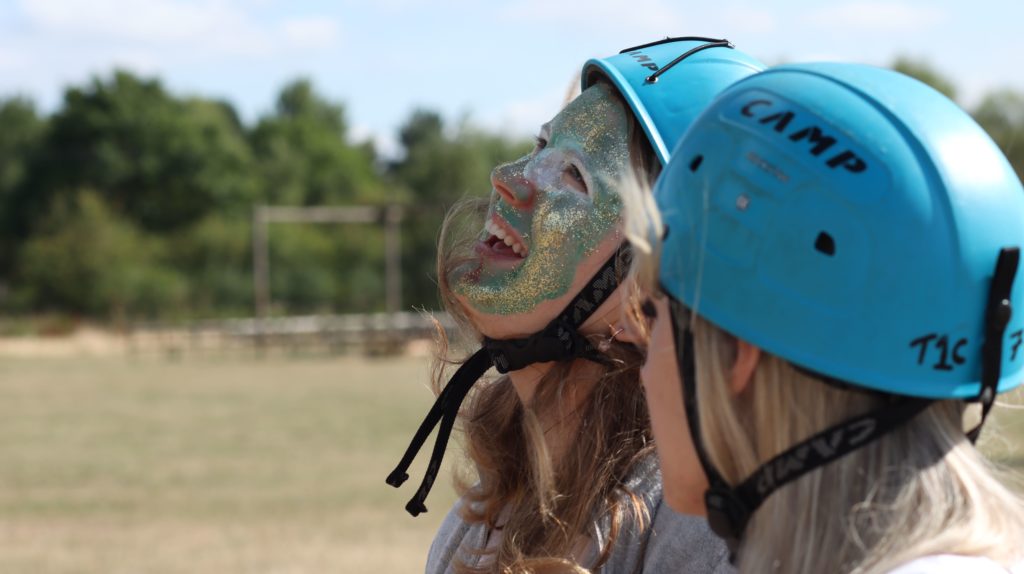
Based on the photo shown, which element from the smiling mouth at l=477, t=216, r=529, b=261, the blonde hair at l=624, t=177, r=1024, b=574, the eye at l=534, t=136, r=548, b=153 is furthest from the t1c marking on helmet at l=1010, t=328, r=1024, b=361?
the eye at l=534, t=136, r=548, b=153

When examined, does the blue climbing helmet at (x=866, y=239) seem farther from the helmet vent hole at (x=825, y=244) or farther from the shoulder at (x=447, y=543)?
the shoulder at (x=447, y=543)

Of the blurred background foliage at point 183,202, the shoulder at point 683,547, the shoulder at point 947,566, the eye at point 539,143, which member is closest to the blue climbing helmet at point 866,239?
the shoulder at point 947,566

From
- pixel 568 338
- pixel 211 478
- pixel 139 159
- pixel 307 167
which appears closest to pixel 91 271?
pixel 139 159

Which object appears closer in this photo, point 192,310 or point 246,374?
point 246,374

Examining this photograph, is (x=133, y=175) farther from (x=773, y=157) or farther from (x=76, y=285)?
(x=773, y=157)

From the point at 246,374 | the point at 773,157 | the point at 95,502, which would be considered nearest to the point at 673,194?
the point at 773,157

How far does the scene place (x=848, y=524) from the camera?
1541 millimetres

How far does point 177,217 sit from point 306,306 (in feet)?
35.0

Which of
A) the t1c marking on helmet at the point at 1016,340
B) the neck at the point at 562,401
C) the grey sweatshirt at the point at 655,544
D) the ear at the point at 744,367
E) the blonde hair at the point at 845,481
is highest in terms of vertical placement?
the t1c marking on helmet at the point at 1016,340

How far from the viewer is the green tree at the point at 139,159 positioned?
210 ft

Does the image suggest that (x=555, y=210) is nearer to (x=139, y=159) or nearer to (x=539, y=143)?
(x=539, y=143)

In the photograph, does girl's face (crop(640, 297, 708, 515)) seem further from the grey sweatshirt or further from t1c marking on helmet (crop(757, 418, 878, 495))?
the grey sweatshirt

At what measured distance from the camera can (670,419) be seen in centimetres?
172

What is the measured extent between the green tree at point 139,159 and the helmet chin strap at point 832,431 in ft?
213
